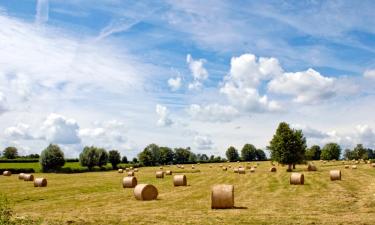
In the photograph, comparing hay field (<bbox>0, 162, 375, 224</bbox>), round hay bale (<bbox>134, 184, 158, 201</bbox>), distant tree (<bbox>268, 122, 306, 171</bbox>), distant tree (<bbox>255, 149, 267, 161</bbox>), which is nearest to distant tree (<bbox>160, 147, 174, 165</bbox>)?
distant tree (<bbox>255, 149, 267, 161</bbox>)

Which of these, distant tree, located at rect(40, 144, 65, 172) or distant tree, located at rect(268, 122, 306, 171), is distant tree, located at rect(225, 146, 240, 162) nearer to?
distant tree, located at rect(40, 144, 65, 172)

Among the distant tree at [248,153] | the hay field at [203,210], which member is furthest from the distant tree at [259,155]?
the hay field at [203,210]

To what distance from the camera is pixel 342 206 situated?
966 inches

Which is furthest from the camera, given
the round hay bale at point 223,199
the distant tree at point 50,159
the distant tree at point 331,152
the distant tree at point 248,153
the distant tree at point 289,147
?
the distant tree at point 248,153

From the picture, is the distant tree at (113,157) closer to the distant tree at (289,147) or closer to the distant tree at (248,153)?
the distant tree at (289,147)

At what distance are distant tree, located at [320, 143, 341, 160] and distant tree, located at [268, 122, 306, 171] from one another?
263 ft

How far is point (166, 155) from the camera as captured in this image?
18300 cm

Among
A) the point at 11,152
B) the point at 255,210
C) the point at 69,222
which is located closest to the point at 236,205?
the point at 255,210

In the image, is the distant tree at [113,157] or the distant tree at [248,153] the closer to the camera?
the distant tree at [113,157]

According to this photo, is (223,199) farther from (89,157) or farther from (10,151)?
(10,151)

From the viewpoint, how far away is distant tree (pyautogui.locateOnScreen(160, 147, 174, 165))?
179 meters

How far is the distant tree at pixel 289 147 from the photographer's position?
72.2 m

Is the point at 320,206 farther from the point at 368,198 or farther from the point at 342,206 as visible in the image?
the point at 368,198

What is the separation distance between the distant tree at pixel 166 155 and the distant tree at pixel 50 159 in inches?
2975
